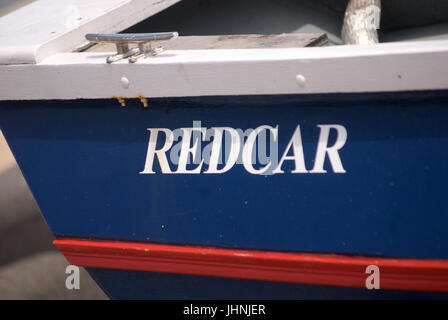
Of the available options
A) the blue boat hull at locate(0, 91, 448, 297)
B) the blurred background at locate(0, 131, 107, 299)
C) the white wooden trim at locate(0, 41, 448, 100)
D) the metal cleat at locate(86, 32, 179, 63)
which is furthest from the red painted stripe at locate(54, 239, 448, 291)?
the blurred background at locate(0, 131, 107, 299)

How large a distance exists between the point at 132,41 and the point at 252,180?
0.54 meters

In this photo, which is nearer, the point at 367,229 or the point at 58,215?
the point at 367,229

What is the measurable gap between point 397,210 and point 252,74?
22.8 inches

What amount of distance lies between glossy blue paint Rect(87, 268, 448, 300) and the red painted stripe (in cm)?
6

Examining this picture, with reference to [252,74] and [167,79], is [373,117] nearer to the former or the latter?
[252,74]

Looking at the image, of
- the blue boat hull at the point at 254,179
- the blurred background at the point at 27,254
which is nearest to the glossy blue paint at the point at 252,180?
the blue boat hull at the point at 254,179

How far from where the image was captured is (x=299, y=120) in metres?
1.51

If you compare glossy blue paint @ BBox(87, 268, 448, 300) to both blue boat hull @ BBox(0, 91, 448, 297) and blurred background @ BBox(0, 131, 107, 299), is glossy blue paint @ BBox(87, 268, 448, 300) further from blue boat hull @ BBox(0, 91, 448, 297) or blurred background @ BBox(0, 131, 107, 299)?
blurred background @ BBox(0, 131, 107, 299)

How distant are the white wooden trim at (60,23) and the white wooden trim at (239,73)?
0.05 m

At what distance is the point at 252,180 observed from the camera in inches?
63.7

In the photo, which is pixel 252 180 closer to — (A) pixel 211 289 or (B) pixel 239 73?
(B) pixel 239 73

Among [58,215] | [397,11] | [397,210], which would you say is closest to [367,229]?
[397,210]

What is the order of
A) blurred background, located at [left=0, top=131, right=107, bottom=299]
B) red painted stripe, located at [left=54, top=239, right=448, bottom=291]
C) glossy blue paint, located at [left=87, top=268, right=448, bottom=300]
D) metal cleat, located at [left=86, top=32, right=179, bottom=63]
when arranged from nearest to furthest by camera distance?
metal cleat, located at [left=86, top=32, right=179, bottom=63] < red painted stripe, located at [left=54, top=239, right=448, bottom=291] < glossy blue paint, located at [left=87, top=268, right=448, bottom=300] < blurred background, located at [left=0, top=131, right=107, bottom=299]

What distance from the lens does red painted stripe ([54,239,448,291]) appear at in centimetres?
161
